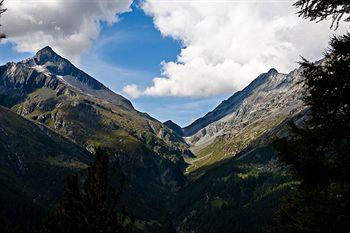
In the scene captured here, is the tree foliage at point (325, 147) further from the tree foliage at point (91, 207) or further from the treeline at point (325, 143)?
the tree foliage at point (91, 207)

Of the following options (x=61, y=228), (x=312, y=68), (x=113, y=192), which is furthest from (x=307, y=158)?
(x=61, y=228)

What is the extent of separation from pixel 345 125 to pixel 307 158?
5.58 feet

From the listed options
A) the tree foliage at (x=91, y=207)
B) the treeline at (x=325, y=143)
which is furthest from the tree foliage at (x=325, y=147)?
the tree foliage at (x=91, y=207)

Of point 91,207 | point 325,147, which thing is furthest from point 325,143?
point 91,207

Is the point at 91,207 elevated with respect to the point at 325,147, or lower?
elevated

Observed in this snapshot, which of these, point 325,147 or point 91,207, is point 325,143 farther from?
point 91,207

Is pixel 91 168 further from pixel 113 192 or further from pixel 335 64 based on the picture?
pixel 335 64

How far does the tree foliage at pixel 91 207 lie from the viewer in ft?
76.6

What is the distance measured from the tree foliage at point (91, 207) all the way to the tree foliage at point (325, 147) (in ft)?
36.4

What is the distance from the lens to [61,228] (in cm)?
2361

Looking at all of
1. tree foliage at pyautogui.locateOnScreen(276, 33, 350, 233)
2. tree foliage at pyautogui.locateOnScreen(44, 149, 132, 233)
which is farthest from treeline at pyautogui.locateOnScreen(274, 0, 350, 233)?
tree foliage at pyautogui.locateOnScreen(44, 149, 132, 233)

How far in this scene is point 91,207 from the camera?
78.3 ft

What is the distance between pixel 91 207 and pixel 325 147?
1376 centimetres

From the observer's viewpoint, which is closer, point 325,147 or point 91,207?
point 325,147
